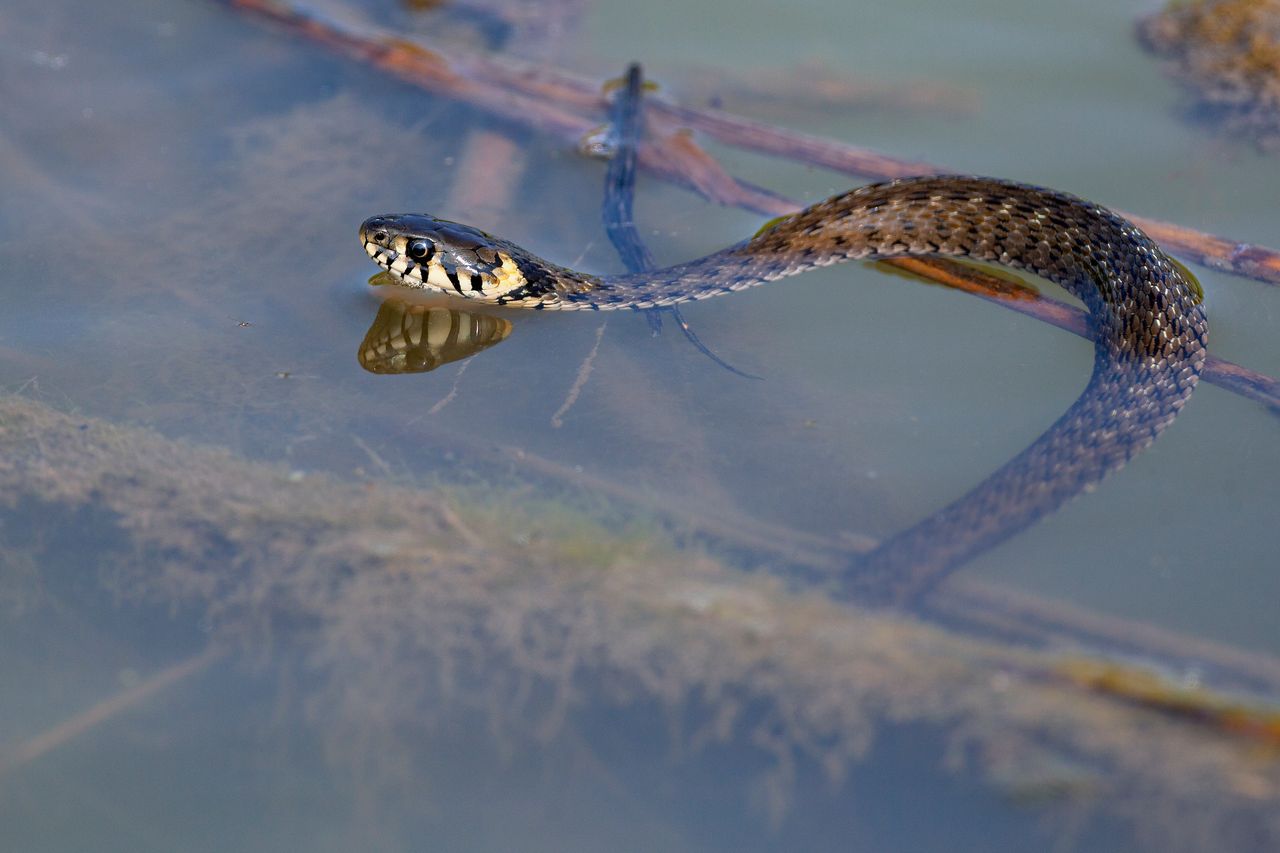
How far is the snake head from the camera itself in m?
5.01

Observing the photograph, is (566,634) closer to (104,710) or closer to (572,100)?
(104,710)

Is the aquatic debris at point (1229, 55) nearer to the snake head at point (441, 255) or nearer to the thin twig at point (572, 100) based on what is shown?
the thin twig at point (572, 100)

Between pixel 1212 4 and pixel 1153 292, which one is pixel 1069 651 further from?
pixel 1212 4

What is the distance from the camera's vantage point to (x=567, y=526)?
388cm

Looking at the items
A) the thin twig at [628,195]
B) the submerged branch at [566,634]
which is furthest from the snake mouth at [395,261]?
the submerged branch at [566,634]

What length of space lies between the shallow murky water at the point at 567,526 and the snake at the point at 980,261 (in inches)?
5.1

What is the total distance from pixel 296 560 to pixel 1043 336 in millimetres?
3264

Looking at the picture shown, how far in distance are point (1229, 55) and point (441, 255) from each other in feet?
15.3

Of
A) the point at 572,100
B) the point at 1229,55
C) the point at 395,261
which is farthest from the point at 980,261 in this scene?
the point at 395,261

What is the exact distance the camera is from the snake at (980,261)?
4.32 m

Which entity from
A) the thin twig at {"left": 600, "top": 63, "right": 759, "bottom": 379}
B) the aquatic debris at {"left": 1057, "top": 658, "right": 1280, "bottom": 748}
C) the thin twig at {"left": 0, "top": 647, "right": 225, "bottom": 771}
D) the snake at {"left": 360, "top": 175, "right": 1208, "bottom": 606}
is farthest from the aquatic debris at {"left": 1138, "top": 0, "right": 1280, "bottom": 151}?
the thin twig at {"left": 0, "top": 647, "right": 225, "bottom": 771}

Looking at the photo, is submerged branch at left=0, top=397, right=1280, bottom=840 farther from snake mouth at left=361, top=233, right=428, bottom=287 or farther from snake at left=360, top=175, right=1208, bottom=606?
snake mouth at left=361, top=233, right=428, bottom=287

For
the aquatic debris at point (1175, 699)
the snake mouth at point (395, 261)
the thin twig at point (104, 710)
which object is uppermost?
the snake mouth at point (395, 261)

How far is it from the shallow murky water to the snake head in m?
0.26
